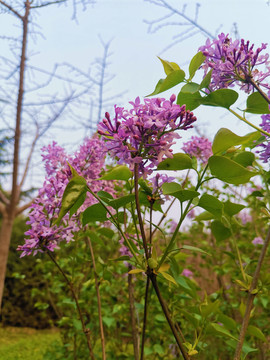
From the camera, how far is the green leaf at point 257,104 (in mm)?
741

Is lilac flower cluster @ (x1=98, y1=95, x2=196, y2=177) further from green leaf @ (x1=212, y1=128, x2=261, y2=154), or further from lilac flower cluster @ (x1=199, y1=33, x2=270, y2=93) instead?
lilac flower cluster @ (x1=199, y1=33, x2=270, y2=93)

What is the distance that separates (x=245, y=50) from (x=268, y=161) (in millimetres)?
292

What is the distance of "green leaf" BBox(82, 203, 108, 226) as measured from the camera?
2.39ft

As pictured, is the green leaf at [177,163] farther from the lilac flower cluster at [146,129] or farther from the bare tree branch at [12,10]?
the bare tree branch at [12,10]

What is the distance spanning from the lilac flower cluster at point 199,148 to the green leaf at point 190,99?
Answer: 0.81 meters

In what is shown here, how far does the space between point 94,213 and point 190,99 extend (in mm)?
320

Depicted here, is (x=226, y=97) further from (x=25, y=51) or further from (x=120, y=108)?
(x=25, y=51)

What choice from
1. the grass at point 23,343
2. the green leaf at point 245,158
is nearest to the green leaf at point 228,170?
the green leaf at point 245,158

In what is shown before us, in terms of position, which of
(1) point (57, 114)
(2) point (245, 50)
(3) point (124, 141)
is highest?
(1) point (57, 114)

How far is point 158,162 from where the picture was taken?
65 cm

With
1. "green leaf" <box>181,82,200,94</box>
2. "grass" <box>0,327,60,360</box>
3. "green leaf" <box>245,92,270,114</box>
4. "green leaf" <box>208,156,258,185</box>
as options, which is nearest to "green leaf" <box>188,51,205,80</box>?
"green leaf" <box>181,82,200,94</box>

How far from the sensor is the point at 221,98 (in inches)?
26.8

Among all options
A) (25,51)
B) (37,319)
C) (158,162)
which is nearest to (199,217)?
(158,162)

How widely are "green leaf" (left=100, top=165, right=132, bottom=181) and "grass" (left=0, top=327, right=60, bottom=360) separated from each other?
2.74 meters
